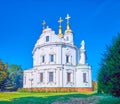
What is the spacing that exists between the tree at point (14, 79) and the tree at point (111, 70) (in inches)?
2170

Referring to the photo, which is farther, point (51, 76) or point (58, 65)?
point (51, 76)

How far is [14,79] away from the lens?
78.2m

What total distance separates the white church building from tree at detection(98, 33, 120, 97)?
35.6m

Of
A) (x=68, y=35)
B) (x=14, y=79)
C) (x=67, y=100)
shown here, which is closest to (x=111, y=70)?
(x=67, y=100)

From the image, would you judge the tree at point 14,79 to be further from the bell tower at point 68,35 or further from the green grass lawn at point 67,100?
the green grass lawn at point 67,100

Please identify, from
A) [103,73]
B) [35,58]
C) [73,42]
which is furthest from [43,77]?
[103,73]

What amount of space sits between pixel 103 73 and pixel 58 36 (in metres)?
38.4

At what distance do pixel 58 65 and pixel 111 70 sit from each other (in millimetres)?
36786

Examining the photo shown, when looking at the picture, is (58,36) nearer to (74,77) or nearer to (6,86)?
(74,77)

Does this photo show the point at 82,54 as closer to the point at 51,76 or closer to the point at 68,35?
the point at 68,35

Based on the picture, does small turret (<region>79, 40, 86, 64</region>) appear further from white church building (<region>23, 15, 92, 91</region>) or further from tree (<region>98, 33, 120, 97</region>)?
tree (<region>98, 33, 120, 97</region>)

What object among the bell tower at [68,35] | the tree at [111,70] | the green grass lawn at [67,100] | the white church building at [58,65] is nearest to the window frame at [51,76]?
the white church building at [58,65]

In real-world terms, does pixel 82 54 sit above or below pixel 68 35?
below

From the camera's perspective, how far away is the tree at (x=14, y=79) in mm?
68637
